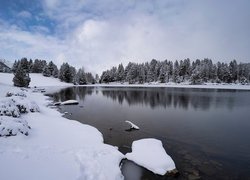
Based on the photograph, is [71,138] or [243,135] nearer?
[71,138]

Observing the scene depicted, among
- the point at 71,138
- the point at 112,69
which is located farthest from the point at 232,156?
the point at 112,69

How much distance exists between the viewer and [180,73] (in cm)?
10856

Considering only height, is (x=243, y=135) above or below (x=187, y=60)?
below

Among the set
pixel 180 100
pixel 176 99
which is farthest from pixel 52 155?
pixel 176 99

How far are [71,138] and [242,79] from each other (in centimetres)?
10781

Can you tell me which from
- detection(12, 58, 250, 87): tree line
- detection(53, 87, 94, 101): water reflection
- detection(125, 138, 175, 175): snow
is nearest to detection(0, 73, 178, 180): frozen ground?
detection(125, 138, 175, 175): snow

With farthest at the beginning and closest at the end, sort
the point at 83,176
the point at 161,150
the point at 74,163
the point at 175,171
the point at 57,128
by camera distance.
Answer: the point at 57,128 < the point at 161,150 < the point at 175,171 < the point at 74,163 < the point at 83,176

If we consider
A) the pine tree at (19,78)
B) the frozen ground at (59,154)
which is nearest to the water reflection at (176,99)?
the pine tree at (19,78)

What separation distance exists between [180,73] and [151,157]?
103 metres

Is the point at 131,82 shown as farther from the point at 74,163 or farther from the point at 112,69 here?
the point at 74,163

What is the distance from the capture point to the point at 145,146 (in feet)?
42.4

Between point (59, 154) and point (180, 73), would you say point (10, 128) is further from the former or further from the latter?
point (180, 73)

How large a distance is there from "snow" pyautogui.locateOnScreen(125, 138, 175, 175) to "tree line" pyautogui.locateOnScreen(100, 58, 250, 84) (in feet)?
296

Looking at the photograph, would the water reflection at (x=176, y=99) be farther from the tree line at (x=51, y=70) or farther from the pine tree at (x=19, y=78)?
the tree line at (x=51, y=70)
